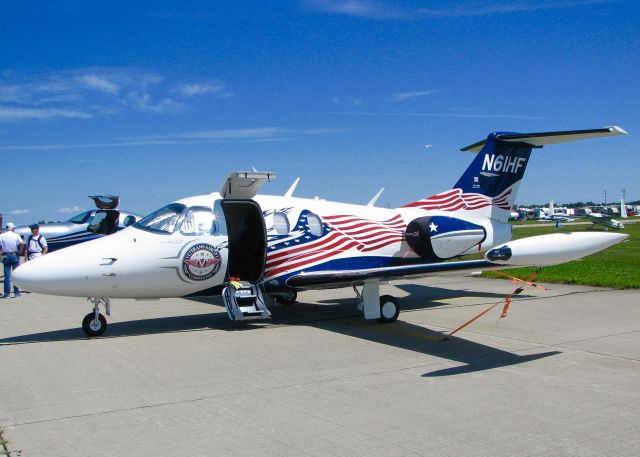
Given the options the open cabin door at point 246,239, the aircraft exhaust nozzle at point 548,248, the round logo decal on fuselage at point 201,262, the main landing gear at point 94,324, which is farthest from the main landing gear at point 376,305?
the main landing gear at point 94,324

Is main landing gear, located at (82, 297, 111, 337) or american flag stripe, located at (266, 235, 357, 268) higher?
american flag stripe, located at (266, 235, 357, 268)

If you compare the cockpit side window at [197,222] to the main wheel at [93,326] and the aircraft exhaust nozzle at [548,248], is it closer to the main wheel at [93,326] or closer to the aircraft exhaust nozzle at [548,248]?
the main wheel at [93,326]

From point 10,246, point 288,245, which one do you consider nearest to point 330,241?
point 288,245

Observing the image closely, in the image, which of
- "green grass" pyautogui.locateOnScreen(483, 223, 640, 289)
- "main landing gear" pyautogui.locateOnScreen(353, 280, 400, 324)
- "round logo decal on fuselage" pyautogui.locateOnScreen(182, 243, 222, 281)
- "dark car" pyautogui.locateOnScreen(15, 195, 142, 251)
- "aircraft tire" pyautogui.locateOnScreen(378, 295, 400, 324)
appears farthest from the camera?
"dark car" pyautogui.locateOnScreen(15, 195, 142, 251)

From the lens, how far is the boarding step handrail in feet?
31.6

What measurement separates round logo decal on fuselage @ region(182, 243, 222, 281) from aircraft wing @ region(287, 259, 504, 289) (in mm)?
1348

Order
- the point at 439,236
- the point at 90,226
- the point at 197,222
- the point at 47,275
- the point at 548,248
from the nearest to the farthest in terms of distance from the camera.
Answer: the point at 548,248 → the point at 47,275 → the point at 197,222 → the point at 439,236 → the point at 90,226

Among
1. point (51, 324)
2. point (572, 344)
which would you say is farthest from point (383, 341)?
point (51, 324)

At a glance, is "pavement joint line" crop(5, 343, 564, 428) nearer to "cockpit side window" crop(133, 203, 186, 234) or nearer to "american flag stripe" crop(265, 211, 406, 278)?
"american flag stripe" crop(265, 211, 406, 278)

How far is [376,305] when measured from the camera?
10.3 meters

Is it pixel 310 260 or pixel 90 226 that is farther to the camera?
pixel 90 226

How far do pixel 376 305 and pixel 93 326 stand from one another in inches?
182

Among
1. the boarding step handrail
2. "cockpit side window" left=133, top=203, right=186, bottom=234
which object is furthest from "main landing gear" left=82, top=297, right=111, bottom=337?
the boarding step handrail

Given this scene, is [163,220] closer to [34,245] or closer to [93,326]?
[93,326]
